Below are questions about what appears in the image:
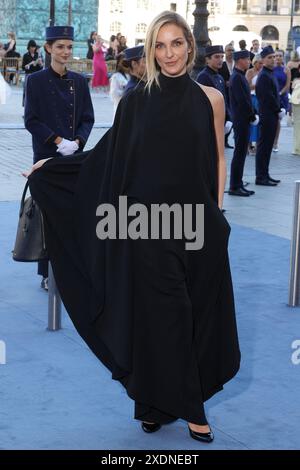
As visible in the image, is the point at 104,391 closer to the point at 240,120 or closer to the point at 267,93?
the point at 240,120

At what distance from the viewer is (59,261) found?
15.8 feet

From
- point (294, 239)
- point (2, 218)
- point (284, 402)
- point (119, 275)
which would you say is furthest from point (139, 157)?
point (2, 218)

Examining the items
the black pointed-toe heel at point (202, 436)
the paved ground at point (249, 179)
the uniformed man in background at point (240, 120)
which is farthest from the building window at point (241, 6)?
the black pointed-toe heel at point (202, 436)

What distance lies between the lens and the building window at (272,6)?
10800 centimetres

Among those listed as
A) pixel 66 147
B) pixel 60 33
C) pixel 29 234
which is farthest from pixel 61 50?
pixel 29 234

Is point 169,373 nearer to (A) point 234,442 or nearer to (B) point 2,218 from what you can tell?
(A) point 234,442

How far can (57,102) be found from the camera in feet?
23.3

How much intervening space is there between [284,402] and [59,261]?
1394mm

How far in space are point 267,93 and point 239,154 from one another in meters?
1.32

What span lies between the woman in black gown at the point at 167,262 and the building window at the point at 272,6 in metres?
107

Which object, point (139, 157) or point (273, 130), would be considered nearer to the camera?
point (139, 157)

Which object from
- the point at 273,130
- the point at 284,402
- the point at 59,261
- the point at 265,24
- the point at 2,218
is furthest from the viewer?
the point at 265,24

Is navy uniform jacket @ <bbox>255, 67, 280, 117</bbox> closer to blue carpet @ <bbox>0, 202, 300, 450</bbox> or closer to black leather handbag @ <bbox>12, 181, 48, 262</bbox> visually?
blue carpet @ <bbox>0, 202, 300, 450</bbox>

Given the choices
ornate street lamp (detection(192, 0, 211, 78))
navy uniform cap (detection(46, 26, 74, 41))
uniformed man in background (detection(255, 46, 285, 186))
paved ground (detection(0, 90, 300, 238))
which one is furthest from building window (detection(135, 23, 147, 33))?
navy uniform cap (detection(46, 26, 74, 41))
